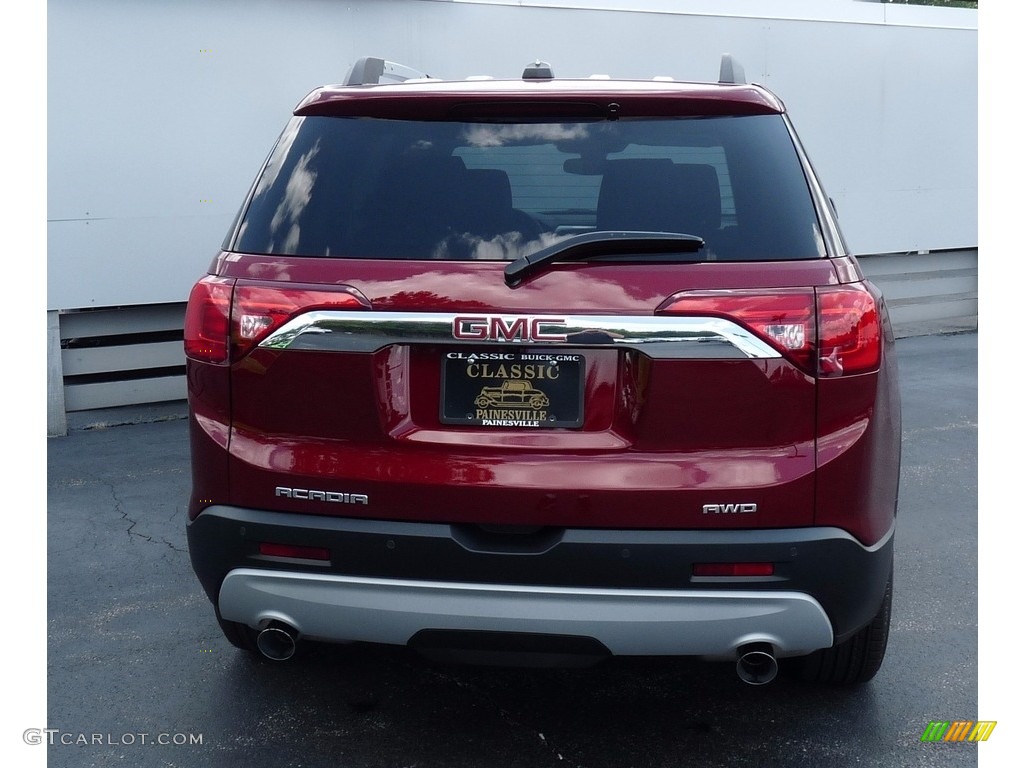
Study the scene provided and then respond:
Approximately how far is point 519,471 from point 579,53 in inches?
274

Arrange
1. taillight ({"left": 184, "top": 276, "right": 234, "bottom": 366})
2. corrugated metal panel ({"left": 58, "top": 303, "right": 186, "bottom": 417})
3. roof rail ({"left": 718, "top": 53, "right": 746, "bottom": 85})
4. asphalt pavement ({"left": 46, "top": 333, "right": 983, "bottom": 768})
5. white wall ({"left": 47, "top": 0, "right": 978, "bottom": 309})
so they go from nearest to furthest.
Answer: taillight ({"left": 184, "top": 276, "right": 234, "bottom": 366}) → asphalt pavement ({"left": 46, "top": 333, "right": 983, "bottom": 768}) → roof rail ({"left": 718, "top": 53, "right": 746, "bottom": 85}) → white wall ({"left": 47, "top": 0, "right": 978, "bottom": 309}) → corrugated metal panel ({"left": 58, "top": 303, "right": 186, "bottom": 417})

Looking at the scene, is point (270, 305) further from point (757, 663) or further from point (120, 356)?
point (120, 356)

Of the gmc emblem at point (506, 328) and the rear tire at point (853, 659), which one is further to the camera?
the rear tire at point (853, 659)

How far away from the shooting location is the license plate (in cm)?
258

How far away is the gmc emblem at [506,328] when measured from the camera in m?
2.54

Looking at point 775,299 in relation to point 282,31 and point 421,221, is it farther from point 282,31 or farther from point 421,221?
point 282,31

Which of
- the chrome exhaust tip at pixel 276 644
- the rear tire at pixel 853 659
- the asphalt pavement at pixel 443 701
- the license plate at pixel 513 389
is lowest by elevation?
the asphalt pavement at pixel 443 701

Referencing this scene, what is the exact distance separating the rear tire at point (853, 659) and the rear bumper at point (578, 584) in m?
0.52

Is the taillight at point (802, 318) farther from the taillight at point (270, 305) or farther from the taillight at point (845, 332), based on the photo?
the taillight at point (270, 305)

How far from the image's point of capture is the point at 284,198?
2.88 metres

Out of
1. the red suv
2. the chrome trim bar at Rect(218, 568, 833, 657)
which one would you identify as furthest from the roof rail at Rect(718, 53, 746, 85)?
the chrome trim bar at Rect(218, 568, 833, 657)

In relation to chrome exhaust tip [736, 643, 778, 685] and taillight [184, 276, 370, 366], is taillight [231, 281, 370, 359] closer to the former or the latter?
taillight [184, 276, 370, 366]

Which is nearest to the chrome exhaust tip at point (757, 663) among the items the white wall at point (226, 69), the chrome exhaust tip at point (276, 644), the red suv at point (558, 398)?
the red suv at point (558, 398)

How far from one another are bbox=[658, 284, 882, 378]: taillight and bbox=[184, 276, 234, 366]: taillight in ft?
3.73
